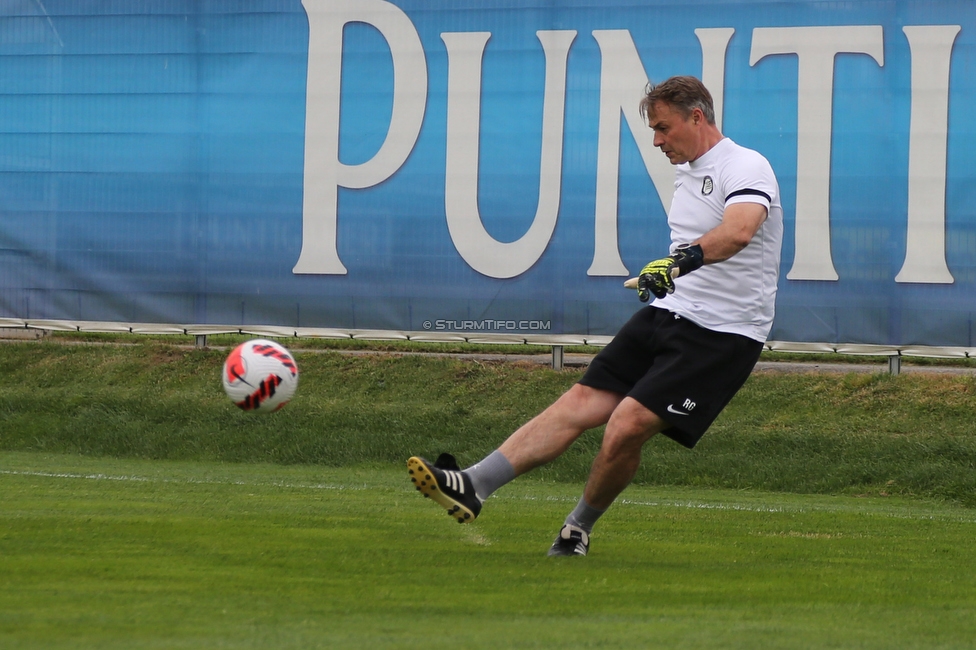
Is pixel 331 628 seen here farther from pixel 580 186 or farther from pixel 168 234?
pixel 168 234

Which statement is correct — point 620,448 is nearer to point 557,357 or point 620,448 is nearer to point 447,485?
point 447,485

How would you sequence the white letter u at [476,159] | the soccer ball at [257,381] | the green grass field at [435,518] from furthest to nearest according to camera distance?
the white letter u at [476,159] < the soccer ball at [257,381] < the green grass field at [435,518]

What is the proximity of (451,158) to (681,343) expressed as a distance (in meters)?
7.31

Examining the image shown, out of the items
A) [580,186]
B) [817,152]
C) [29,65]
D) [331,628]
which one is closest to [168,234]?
[29,65]

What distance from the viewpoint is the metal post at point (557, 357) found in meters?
12.9

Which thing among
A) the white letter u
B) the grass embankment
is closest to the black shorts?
the grass embankment

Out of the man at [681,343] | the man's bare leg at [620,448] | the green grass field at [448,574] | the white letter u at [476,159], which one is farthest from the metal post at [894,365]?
the man's bare leg at [620,448]

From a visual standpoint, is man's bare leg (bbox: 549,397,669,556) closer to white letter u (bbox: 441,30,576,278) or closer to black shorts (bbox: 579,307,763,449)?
black shorts (bbox: 579,307,763,449)

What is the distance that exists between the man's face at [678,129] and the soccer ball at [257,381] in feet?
6.92

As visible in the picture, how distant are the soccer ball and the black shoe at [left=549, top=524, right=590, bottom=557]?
1539mm

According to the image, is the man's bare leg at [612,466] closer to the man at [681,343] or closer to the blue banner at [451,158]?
the man at [681,343]

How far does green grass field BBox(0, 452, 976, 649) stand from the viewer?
13.7 feet

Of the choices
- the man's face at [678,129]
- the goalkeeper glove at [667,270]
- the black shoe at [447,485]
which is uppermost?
the man's face at [678,129]

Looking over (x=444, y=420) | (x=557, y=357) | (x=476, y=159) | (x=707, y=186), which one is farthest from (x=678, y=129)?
(x=557, y=357)
